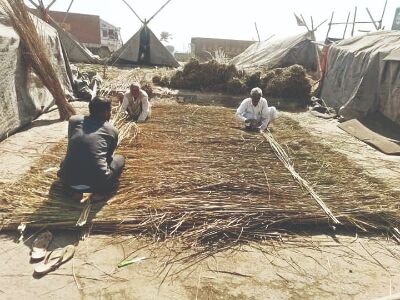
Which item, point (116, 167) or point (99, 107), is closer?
point (99, 107)

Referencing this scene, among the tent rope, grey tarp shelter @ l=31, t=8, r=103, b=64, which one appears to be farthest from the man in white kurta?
grey tarp shelter @ l=31, t=8, r=103, b=64

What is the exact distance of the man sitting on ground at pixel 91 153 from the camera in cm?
287

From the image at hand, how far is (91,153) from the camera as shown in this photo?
287cm

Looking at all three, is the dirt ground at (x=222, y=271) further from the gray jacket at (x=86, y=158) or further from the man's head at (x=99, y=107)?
the man's head at (x=99, y=107)

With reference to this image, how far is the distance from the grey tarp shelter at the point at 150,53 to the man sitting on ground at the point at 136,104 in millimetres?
9035

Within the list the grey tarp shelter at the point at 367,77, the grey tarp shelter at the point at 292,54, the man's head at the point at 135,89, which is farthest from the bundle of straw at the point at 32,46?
the grey tarp shelter at the point at 292,54

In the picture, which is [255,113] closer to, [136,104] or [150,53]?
[136,104]

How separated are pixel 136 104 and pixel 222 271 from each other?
4055 millimetres

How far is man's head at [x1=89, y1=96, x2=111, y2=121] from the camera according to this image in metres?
3.01

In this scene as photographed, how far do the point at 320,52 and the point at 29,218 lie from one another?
12170 millimetres

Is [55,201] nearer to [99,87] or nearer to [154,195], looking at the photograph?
[154,195]

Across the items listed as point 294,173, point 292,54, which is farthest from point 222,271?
point 292,54

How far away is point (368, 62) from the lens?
7.59 m

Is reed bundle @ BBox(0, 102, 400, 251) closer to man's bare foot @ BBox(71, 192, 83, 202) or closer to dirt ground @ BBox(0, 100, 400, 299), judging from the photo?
man's bare foot @ BBox(71, 192, 83, 202)
